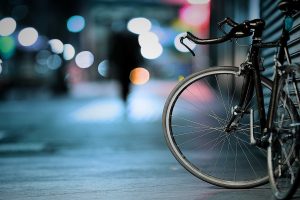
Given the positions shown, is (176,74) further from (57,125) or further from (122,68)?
(57,125)

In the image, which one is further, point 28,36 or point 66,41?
point 28,36

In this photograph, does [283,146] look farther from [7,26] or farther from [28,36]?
[28,36]

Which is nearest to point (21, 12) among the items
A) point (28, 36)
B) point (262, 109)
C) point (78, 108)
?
point (28, 36)

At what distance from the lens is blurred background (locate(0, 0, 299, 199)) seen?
5.36 meters

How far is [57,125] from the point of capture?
34.9ft

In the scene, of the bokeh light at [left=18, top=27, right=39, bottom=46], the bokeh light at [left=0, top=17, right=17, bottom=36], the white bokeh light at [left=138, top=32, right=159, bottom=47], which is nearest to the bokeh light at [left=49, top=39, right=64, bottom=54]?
the bokeh light at [left=18, top=27, right=39, bottom=46]

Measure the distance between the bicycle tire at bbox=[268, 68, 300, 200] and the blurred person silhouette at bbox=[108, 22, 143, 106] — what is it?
35.4ft

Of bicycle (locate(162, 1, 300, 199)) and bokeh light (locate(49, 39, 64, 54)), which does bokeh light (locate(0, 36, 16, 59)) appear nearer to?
bokeh light (locate(49, 39, 64, 54))

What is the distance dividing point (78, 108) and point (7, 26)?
15206 millimetres

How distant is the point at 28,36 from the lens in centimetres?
3038

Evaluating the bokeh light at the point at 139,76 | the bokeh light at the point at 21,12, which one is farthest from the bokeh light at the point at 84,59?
the bokeh light at the point at 21,12

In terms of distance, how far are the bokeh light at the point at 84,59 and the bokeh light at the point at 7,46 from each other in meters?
10.4

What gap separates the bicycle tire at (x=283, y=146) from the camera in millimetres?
3596

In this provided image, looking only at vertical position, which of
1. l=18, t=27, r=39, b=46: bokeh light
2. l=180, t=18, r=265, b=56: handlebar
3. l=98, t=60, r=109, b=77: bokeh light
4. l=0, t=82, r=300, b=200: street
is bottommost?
l=0, t=82, r=300, b=200: street
